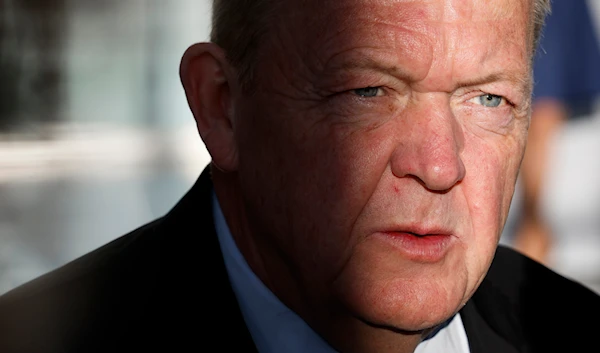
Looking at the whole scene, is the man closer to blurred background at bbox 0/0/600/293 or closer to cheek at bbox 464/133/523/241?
cheek at bbox 464/133/523/241

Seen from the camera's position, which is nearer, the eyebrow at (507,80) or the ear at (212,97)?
the eyebrow at (507,80)

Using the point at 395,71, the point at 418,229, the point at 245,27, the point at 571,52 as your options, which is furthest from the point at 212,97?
the point at 571,52

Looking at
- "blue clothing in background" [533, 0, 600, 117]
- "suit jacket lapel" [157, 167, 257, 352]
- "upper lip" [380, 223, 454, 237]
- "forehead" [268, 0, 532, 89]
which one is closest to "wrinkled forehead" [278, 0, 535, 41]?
"forehead" [268, 0, 532, 89]

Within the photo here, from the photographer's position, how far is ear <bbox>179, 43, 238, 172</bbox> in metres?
1.90

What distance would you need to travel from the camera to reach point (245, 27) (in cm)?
184

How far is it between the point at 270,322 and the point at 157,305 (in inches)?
9.2

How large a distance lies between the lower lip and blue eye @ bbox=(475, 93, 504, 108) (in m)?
0.28

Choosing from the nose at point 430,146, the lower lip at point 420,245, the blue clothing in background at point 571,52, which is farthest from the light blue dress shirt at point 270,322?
the blue clothing in background at point 571,52

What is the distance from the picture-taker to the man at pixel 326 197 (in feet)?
5.49

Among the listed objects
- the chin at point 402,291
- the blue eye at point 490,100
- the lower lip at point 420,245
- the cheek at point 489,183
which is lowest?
the chin at point 402,291

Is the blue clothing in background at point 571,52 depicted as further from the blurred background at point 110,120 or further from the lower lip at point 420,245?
the lower lip at point 420,245

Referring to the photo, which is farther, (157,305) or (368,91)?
(157,305)

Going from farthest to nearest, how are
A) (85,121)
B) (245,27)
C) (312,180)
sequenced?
(85,121) → (245,27) → (312,180)

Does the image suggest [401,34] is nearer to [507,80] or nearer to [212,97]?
[507,80]
